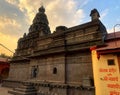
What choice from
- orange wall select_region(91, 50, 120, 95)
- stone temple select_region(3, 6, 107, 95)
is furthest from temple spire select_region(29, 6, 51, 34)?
orange wall select_region(91, 50, 120, 95)

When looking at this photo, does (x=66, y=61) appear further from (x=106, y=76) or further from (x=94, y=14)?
(x=94, y=14)

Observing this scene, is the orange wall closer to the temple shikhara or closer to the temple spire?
the temple shikhara

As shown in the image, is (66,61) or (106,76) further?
(66,61)

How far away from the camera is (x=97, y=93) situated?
10109 mm

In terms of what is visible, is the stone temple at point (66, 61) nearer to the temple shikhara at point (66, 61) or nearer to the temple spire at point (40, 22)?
the temple shikhara at point (66, 61)

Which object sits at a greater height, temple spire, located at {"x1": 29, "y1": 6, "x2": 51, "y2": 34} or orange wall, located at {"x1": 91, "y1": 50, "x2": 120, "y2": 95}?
temple spire, located at {"x1": 29, "y1": 6, "x2": 51, "y2": 34}

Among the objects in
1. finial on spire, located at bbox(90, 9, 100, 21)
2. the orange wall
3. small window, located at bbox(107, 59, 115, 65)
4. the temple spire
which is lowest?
the orange wall

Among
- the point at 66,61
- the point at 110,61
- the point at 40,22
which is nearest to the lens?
the point at 110,61

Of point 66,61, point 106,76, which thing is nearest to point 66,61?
point 66,61

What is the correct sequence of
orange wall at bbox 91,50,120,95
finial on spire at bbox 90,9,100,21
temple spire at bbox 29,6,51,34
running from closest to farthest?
orange wall at bbox 91,50,120,95 < finial on spire at bbox 90,9,100,21 < temple spire at bbox 29,6,51,34

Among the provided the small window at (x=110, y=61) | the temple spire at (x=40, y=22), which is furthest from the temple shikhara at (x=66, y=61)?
the temple spire at (x=40, y=22)

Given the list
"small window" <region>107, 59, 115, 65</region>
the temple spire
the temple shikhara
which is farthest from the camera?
the temple spire

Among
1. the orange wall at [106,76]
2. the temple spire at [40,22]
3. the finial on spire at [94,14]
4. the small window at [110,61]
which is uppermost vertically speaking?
the temple spire at [40,22]

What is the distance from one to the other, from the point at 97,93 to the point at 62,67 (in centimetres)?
549
